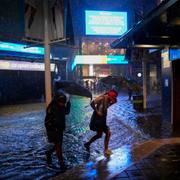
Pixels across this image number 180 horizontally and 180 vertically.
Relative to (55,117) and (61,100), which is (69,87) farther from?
(55,117)

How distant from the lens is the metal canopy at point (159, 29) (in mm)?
7630

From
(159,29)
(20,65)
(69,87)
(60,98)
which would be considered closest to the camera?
(60,98)

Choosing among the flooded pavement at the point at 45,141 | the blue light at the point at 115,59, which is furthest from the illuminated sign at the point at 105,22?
the flooded pavement at the point at 45,141

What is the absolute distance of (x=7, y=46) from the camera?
2370 cm

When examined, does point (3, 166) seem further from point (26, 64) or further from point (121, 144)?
point (26, 64)

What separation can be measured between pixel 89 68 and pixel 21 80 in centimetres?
2126

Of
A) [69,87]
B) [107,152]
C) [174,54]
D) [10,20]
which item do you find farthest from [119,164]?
[10,20]

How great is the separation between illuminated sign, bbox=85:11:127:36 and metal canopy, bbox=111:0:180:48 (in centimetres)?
3578

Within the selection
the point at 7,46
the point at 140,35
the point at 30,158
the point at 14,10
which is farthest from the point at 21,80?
the point at 30,158

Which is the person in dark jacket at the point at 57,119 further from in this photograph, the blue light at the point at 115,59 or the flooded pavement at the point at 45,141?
the blue light at the point at 115,59

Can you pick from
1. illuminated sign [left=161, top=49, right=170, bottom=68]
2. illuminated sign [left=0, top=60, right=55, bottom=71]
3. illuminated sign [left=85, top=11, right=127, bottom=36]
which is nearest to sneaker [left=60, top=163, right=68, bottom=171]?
illuminated sign [left=161, top=49, right=170, bottom=68]

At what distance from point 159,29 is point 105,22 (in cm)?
4026

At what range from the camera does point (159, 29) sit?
1001 centimetres

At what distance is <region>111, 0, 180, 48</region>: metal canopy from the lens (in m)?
7.63
